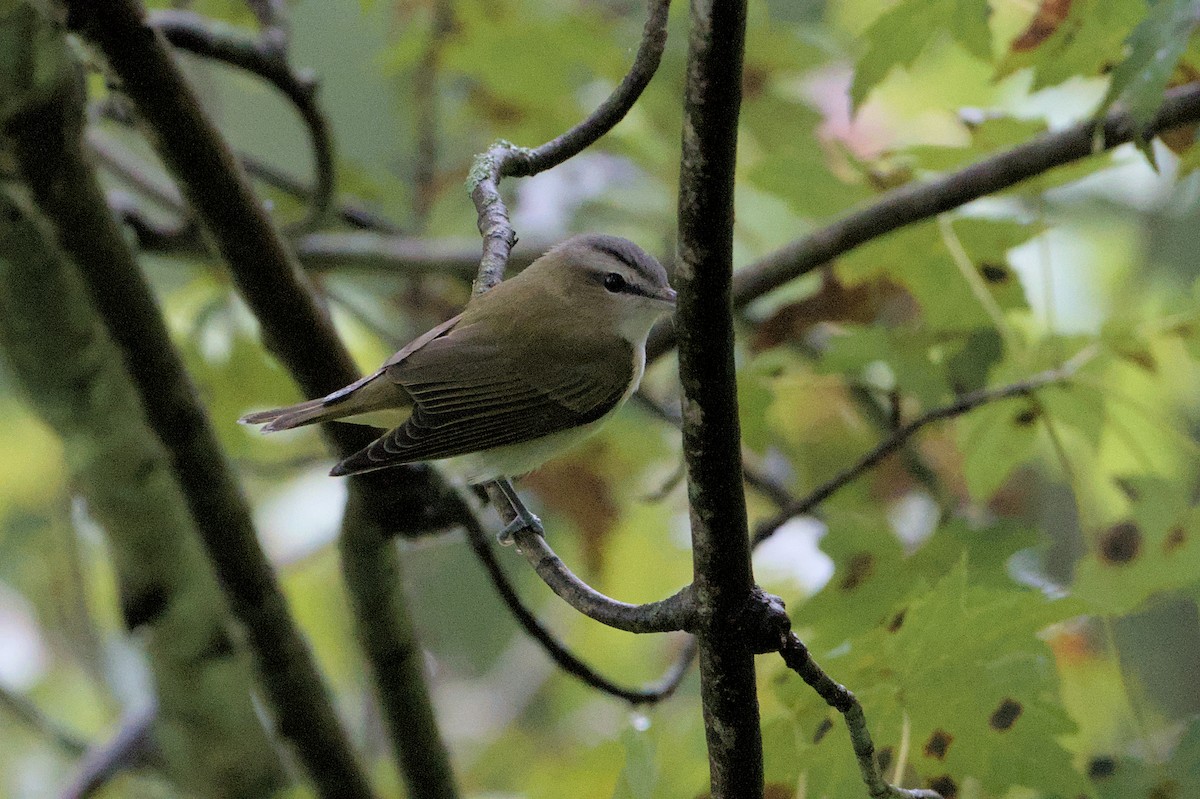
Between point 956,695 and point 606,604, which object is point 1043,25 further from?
point 606,604

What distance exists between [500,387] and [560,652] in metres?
0.55

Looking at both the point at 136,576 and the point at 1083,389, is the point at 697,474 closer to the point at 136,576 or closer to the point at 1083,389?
the point at 1083,389

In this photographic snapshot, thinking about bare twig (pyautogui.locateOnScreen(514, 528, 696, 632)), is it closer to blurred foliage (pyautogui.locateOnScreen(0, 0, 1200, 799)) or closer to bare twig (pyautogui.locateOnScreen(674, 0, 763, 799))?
bare twig (pyautogui.locateOnScreen(674, 0, 763, 799))

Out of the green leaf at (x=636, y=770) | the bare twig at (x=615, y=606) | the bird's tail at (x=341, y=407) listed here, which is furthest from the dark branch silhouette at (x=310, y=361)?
the green leaf at (x=636, y=770)

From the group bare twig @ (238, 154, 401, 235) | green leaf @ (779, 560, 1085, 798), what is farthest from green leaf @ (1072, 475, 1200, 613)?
bare twig @ (238, 154, 401, 235)

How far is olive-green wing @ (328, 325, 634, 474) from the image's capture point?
194 cm

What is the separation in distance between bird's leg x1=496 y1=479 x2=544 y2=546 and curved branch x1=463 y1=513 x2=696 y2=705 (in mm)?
73

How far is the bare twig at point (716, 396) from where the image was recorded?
79 cm

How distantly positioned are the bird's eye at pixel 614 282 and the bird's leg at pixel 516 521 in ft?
1.60

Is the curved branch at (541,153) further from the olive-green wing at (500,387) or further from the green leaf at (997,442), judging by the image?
the green leaf at (997,442)

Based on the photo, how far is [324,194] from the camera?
2.51m

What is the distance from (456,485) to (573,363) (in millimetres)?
355

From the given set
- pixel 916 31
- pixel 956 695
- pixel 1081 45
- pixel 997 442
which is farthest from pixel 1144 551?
pixel 916 31

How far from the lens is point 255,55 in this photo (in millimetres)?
2094
